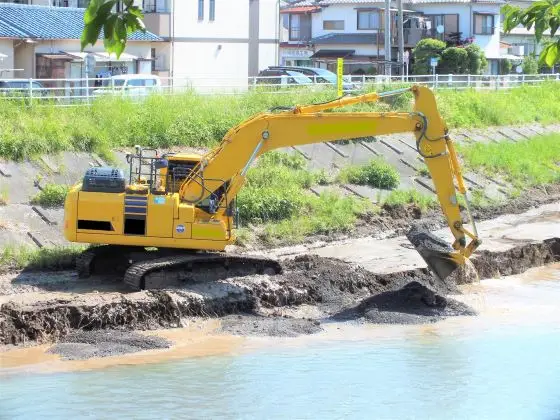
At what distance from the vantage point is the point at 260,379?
12.7 metres

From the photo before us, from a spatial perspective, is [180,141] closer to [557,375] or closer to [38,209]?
[38,209]

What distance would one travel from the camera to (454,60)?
4719 centimetres

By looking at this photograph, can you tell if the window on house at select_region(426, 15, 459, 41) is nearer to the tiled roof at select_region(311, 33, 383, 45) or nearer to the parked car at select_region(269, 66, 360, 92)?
the tiled roof at select_region(311, 33, 383, 45)

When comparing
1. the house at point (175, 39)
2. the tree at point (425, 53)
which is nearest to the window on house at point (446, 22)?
the tree at point (425, 53)

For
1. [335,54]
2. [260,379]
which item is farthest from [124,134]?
[335,54]

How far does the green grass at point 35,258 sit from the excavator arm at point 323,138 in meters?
2.90

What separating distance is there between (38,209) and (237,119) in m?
7.45

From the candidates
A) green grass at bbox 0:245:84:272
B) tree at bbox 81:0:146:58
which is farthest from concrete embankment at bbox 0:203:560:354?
tree at bbox 81:0:146:58

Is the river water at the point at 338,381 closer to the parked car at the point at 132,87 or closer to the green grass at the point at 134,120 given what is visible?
the green grass at the point at 134,120

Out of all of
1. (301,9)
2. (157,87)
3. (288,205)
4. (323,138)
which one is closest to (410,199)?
(288,205)

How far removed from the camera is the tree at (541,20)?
5211 mm

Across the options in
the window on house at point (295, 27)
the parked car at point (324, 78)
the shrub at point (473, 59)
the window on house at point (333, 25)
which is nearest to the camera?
the parked car at point (324, 78)

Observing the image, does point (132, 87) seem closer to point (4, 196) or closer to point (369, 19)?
point (4, 196)

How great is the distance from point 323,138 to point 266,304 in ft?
8.58
